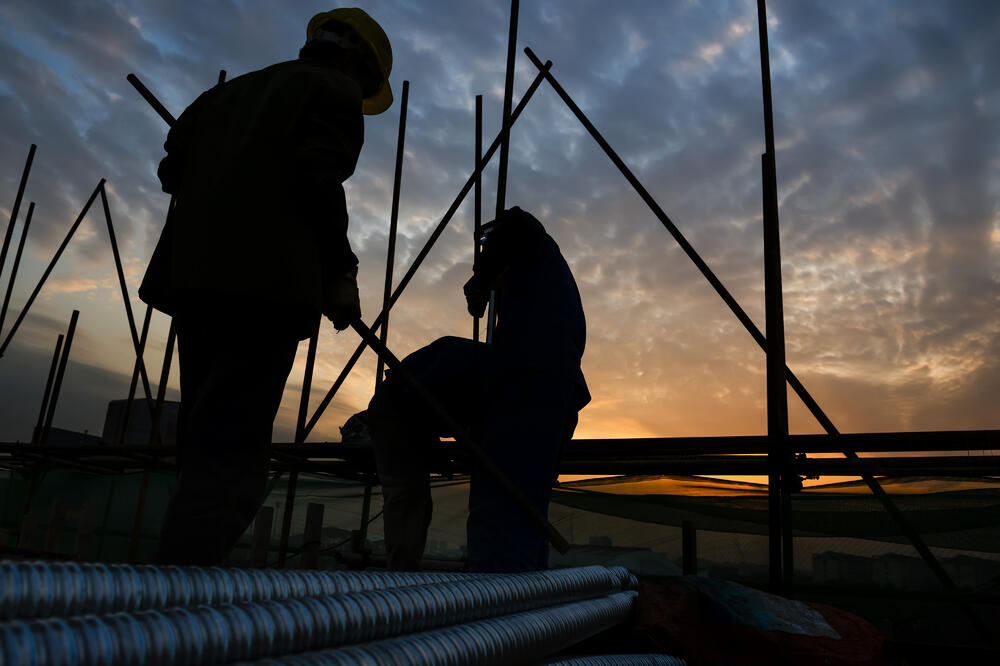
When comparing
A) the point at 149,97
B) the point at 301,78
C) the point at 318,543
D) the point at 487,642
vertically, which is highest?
the point at 149,97

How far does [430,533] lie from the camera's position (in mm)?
5184

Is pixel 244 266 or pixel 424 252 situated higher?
pixel 424 252

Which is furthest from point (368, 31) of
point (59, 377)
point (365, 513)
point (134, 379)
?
point (59, 377)

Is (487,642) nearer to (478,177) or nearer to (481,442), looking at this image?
(481,442)

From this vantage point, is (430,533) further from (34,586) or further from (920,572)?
(34,586)

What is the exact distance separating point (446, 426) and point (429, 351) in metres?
0.34

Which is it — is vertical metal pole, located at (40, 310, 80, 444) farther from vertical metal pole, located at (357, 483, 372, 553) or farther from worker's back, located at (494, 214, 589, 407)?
worker's back, located at (494, 214, 589, 407)

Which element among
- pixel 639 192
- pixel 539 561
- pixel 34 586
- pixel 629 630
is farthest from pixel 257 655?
pixel 639 192

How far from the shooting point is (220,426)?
5.90 ft

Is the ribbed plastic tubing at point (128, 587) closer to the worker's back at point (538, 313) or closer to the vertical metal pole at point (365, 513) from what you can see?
the worker's back at point (538, 313)

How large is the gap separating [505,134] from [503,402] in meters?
1.96

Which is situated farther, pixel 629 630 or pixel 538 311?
pixel 538 311

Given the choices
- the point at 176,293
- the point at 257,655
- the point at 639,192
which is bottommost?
the point at 257,655

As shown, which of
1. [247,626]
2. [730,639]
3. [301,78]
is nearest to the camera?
[247,626]
